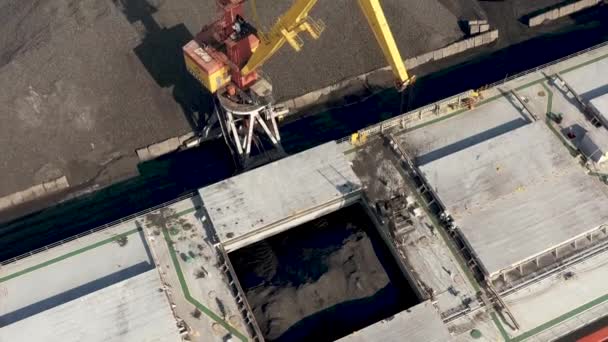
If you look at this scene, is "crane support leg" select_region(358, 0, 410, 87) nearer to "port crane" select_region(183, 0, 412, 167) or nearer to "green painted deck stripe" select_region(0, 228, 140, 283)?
"port crane" select_region(183, 0, 412, 167)

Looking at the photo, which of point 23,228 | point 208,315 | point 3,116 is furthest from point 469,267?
point 3,116

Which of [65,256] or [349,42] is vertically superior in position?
[349,42]

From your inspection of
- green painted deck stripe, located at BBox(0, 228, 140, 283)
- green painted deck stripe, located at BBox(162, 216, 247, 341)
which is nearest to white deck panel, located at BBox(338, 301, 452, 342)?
Result: green painted deck stripe, located at BBox(162, 216, 247, 341)

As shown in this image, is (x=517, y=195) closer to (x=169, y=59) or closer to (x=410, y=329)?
(x=410, y=329)

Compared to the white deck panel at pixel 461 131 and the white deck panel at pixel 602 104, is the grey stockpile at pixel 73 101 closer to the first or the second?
the white deck panel at pixel 461 131

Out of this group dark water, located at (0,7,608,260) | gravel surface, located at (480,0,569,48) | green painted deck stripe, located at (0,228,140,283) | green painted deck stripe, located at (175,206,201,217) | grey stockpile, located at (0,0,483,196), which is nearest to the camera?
green painted deck stripe, located at (0,228,140,283)

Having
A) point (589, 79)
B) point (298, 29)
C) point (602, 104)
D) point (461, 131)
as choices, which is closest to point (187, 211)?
point (298, 29)
